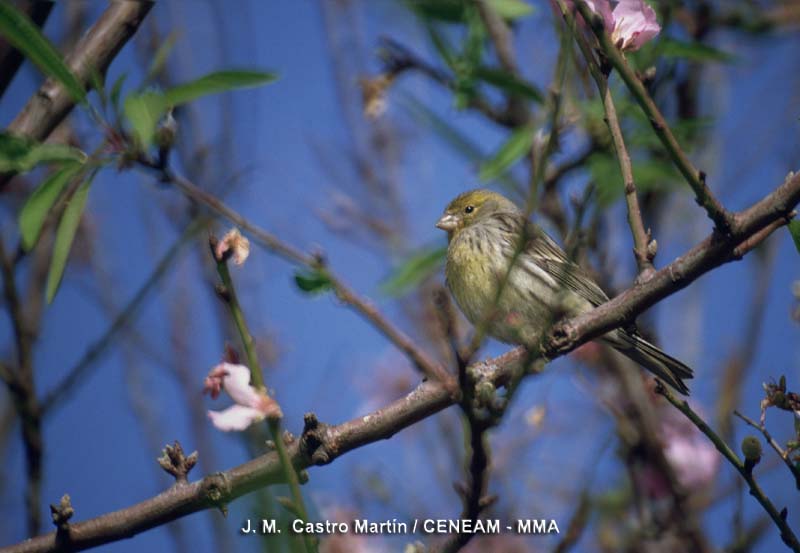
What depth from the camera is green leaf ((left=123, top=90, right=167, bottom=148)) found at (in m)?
2.23

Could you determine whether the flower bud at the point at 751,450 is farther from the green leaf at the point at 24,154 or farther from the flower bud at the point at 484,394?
the green leaf at the point at 24,154

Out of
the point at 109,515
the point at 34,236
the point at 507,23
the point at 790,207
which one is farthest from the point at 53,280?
the point at 507,23

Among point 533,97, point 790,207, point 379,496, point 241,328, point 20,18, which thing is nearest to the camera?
point 241,328

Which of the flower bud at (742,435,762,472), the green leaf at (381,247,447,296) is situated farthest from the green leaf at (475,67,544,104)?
the flower bud at (742,435,762,472)

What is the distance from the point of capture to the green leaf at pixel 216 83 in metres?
2.39

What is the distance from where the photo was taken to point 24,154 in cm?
225

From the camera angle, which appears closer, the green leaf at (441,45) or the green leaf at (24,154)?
the green leaf at (24,154)

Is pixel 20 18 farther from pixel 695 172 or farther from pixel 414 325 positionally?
pixel 414 325

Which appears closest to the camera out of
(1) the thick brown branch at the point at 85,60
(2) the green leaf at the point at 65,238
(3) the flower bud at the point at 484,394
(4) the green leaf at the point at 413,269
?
(3) the flower bud at the point at 484,394

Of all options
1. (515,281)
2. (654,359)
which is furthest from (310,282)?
(515,281)

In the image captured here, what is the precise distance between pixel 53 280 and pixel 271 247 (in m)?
0.65

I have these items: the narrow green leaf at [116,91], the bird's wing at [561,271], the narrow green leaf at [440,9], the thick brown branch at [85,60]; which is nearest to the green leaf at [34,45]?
the narrow green leaf at [116,91]

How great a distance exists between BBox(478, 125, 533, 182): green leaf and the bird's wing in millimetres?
380

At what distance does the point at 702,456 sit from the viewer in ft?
13.0
